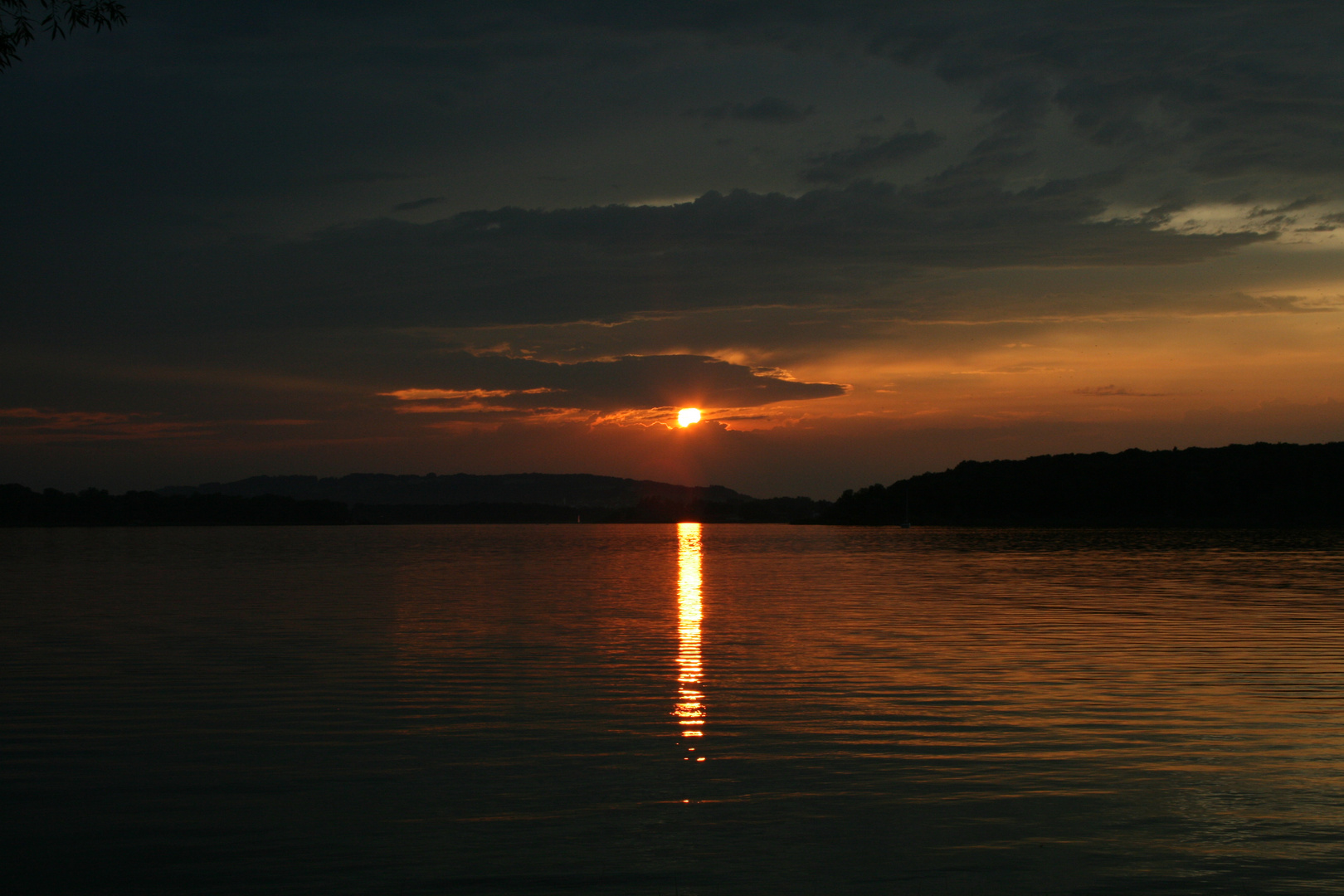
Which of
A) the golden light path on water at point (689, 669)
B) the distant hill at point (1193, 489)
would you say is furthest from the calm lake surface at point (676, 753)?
the distant hill at point (1193, 489)

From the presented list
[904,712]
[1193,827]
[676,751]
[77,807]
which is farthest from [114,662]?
[1193,827]

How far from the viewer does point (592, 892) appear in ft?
28.7

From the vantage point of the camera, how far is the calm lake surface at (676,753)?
9438 mm

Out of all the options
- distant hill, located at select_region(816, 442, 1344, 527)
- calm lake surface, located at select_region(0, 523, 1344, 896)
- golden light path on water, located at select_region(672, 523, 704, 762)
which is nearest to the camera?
→ calm lake surface, located at select_region(0, 523, 1344, 896)

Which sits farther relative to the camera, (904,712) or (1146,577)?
(1146,577)

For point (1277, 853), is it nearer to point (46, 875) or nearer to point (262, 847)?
point (262, 847)

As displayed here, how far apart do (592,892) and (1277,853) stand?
626cm

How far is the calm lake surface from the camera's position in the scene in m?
9.44

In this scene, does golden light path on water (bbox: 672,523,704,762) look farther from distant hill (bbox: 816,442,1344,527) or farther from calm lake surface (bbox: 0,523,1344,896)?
distant hill (bbox: 816,442,1344,527)

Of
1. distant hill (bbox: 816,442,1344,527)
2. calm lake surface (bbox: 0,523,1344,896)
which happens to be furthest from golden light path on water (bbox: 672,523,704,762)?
distant hill (bbox: 816,442,1344,527)

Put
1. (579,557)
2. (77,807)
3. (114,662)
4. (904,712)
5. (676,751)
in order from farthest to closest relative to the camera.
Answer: (579,557) < (114,662) < (904,712) < (676,751) < (77,807)

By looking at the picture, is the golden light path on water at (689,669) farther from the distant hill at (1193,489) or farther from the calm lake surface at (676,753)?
the distant hill at (1193,489)

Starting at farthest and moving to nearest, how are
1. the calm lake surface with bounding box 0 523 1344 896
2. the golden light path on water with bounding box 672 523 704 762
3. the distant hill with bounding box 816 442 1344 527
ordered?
1. the distant hill with bounding box 816 442 1344 527
2. the golden light path on water with bounding box 672 523 704 762
3. the calm lake surface with bounding box 0 523 1344 896

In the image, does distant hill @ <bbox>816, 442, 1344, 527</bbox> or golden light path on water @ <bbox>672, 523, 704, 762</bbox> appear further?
distant hill @ <bbox>816, 442, 1344, 527</bbox>
